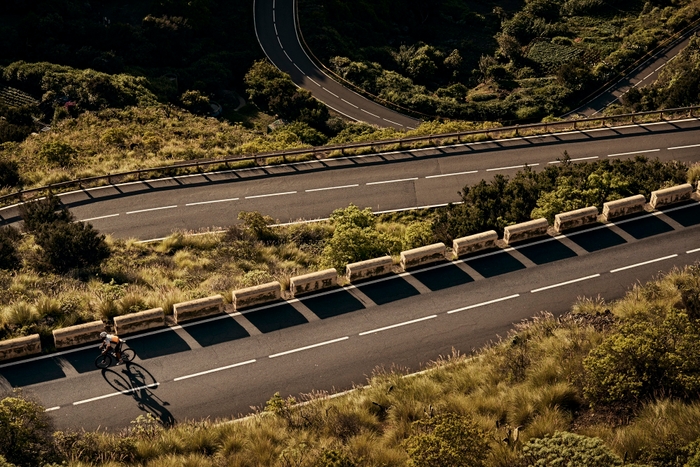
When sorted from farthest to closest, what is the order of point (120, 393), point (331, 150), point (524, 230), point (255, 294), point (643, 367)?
point (331, 150) → point (524, 230) → point (255, 294) → point (120, 393) → point (643, 367)

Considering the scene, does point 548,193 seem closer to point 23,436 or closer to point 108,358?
point 108,358

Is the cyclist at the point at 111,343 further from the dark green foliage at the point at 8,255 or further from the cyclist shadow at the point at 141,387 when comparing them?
the dark green foliage at the point at 8,255

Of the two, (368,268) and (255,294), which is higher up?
(368,268)

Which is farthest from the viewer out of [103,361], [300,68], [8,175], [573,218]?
[300,68]

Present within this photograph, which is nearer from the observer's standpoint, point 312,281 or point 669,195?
point 312,281

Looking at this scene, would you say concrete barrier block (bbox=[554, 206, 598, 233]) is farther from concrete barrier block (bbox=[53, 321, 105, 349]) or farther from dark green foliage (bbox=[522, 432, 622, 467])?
concrete barrier block (bbox=[53, 321, 105, 349])

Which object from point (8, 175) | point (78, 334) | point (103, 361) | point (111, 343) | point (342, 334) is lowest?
point (342, 334)

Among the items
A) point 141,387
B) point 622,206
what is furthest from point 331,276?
point 622,206

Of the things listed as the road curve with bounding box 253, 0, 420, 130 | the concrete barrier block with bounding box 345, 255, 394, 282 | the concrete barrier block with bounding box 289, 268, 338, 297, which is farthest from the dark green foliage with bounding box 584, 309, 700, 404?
the road curve with bounding box 253, 0, 420, 130
